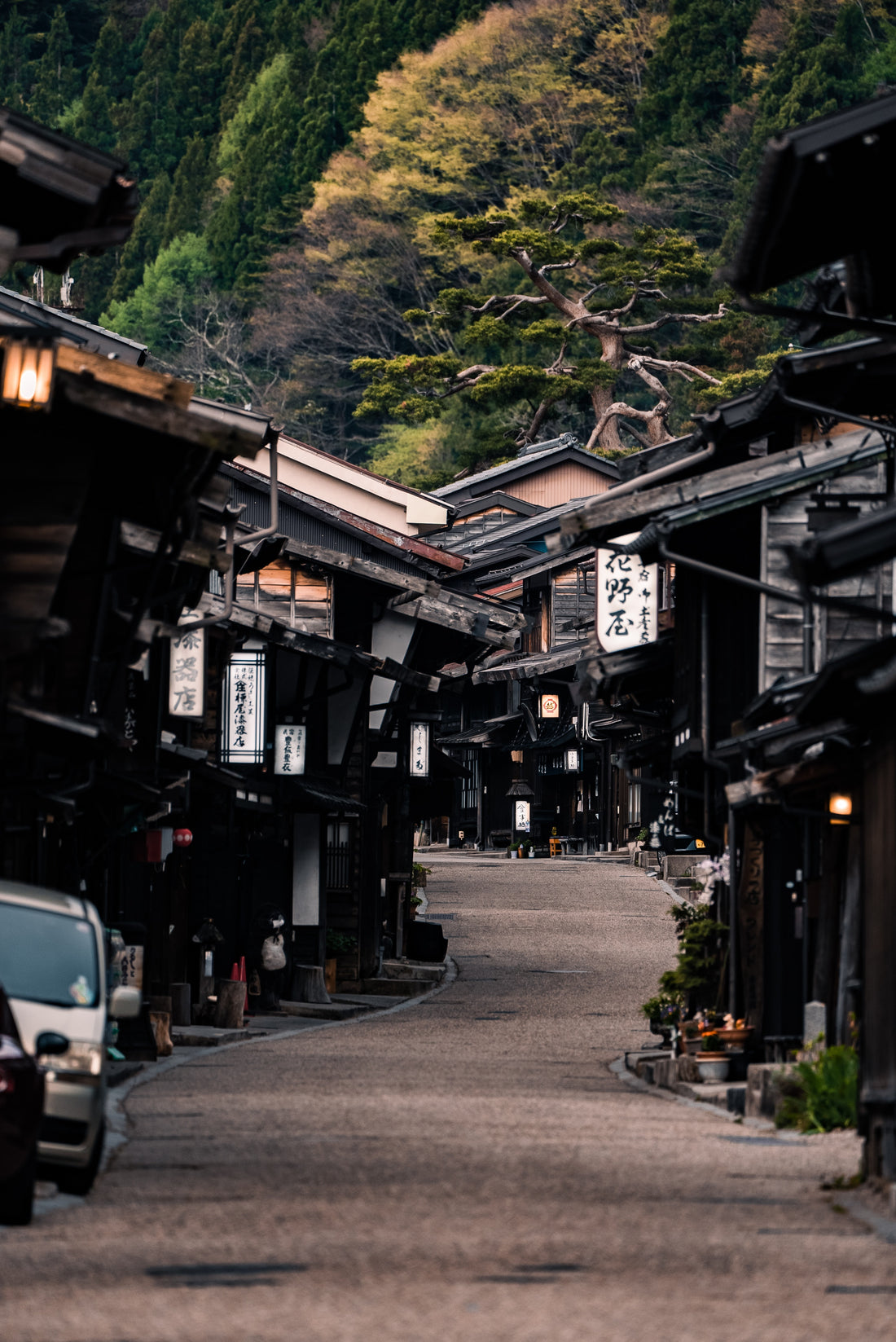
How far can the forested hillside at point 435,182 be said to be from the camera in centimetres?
7225

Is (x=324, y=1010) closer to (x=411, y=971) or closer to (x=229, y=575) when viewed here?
(x=411, y=971)

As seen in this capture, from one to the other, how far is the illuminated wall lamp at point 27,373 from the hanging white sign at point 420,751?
27.2 metres

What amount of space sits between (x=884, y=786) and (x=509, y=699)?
182 feet

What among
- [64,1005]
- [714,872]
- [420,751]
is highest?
[420,751]

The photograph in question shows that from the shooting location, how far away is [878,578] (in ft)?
69.0

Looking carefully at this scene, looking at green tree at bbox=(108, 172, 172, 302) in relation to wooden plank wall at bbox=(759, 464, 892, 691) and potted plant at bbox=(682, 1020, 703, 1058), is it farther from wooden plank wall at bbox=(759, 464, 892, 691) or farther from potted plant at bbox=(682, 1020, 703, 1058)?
potted plant at bbox=(682, 1020, 703, 1058)

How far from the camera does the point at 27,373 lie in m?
12.8

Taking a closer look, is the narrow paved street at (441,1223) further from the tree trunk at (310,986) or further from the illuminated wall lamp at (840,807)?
the tree trunk at (310,986)

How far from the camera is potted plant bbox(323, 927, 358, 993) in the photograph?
34.4 metres

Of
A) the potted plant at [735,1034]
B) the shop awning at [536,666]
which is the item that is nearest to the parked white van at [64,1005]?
the potted plant at [735,1034]

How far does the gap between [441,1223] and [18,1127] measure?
2355 millimetres

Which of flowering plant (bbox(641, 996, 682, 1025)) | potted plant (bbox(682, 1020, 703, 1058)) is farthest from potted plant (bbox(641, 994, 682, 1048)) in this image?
Answer: potted plant (bbox(682, 1020, 703, 1058))

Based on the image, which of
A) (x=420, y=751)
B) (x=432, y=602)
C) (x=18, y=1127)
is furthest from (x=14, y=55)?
(x=18, y=1127)

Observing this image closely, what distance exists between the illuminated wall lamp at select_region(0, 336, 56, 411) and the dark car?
436 cm
